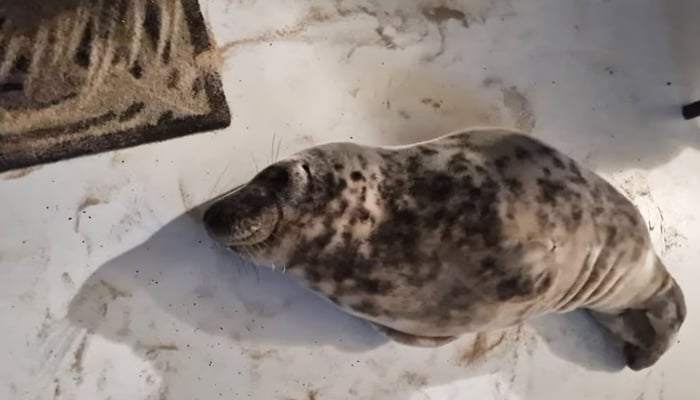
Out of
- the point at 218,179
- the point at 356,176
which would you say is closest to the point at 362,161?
the point at 356,176

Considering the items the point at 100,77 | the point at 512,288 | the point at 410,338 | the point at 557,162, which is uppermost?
the point at 100,77

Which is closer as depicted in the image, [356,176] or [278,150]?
[356,176]

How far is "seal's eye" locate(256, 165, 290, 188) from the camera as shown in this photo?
1155mm

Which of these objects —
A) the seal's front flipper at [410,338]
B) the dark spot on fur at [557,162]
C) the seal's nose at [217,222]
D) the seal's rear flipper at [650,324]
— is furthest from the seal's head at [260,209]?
the seal's rear flipper at [650,324]

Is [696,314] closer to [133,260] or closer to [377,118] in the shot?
[377,118]

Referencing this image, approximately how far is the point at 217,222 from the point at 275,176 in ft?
0.33

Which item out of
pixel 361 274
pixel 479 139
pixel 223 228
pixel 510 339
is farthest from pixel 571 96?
pixel 223 228

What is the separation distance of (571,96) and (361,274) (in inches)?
22.3

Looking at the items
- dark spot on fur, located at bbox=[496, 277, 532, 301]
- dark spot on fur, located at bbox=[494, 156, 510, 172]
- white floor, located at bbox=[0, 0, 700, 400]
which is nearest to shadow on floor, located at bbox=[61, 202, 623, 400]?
white floor, located at bbox=[0, 0, 700, 400]

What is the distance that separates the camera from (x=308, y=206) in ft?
3.78

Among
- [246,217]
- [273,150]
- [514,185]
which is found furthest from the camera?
[273,150]

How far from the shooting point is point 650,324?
1.41 m

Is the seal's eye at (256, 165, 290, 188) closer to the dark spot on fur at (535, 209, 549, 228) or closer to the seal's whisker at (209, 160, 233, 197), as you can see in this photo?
the seal's whisker at (209, 160, 233, 197)

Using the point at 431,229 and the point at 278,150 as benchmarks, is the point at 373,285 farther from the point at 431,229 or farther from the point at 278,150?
the point at 278,150
